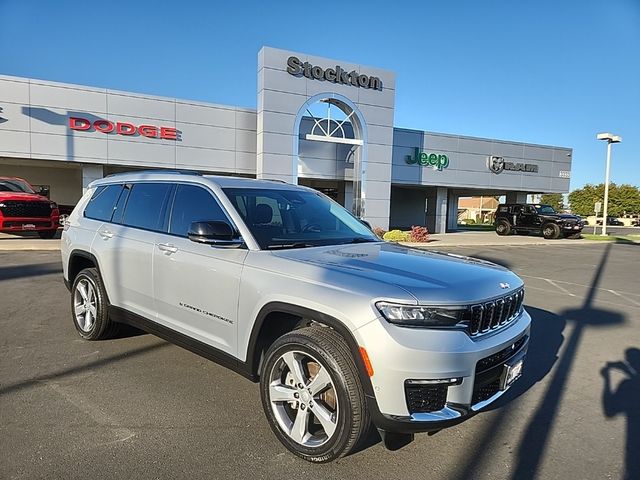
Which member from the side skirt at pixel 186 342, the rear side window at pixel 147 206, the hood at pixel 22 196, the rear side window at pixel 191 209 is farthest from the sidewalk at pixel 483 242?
the rear side window at pixel 191 209

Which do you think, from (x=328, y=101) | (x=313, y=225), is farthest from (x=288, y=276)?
(x=328, y=101)

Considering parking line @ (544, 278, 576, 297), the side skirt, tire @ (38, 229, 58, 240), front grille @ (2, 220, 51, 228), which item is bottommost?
parking line @ (544, 278, 576, 297)

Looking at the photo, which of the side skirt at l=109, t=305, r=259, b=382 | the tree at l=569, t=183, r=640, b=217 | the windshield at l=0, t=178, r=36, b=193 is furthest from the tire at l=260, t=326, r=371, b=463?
the tree at l=569, t=183, r=640, b=217

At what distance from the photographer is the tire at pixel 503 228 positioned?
29141mm

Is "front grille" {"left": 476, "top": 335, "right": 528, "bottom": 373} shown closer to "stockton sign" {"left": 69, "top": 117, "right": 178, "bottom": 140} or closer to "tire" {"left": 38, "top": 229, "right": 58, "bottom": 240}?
"tire" {"left": 38, "top": 229, "right": 58, "bottom": 240}

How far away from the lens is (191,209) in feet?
13.2

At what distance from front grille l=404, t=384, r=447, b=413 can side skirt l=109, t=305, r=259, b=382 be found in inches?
47.8

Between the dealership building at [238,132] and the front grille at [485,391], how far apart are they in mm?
18993

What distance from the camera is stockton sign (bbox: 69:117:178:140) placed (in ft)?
65.7

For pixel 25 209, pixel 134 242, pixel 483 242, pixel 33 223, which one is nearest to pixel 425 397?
pixel 134 242

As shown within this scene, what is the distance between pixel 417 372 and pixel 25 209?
1634cm

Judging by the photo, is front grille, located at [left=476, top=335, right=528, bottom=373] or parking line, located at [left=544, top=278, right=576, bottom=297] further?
parking line, located at [left=544, top=278, right=576, bottom=297]

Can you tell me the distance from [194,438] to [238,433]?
0.98ft

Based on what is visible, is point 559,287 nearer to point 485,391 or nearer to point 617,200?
point 485,391
